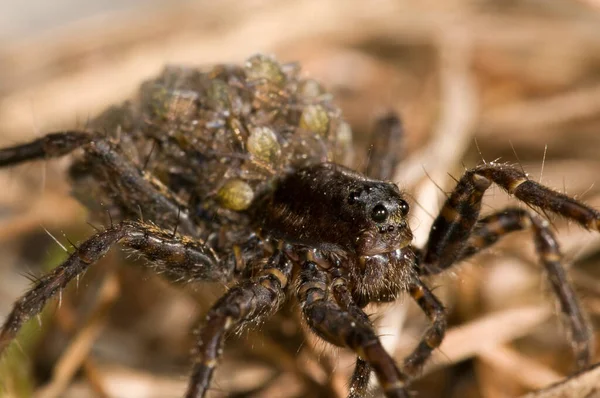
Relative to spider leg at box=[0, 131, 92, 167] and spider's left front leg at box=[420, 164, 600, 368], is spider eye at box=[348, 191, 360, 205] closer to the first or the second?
spider's left front leg at box=[420, 164, 600, 368]

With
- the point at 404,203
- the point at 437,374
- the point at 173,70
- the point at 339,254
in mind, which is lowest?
the point at 437,374

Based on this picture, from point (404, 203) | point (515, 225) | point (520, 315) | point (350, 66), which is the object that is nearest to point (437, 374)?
point (520, 315)

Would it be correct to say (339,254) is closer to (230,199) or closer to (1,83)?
(230,199)

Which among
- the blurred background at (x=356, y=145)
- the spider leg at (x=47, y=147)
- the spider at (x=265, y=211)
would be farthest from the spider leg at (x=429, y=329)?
the spider leg at (x=47, y=147)

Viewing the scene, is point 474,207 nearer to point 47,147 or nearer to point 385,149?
point 385,149

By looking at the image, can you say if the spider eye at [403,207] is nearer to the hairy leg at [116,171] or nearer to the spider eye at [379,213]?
the spider eye at [379,213]
